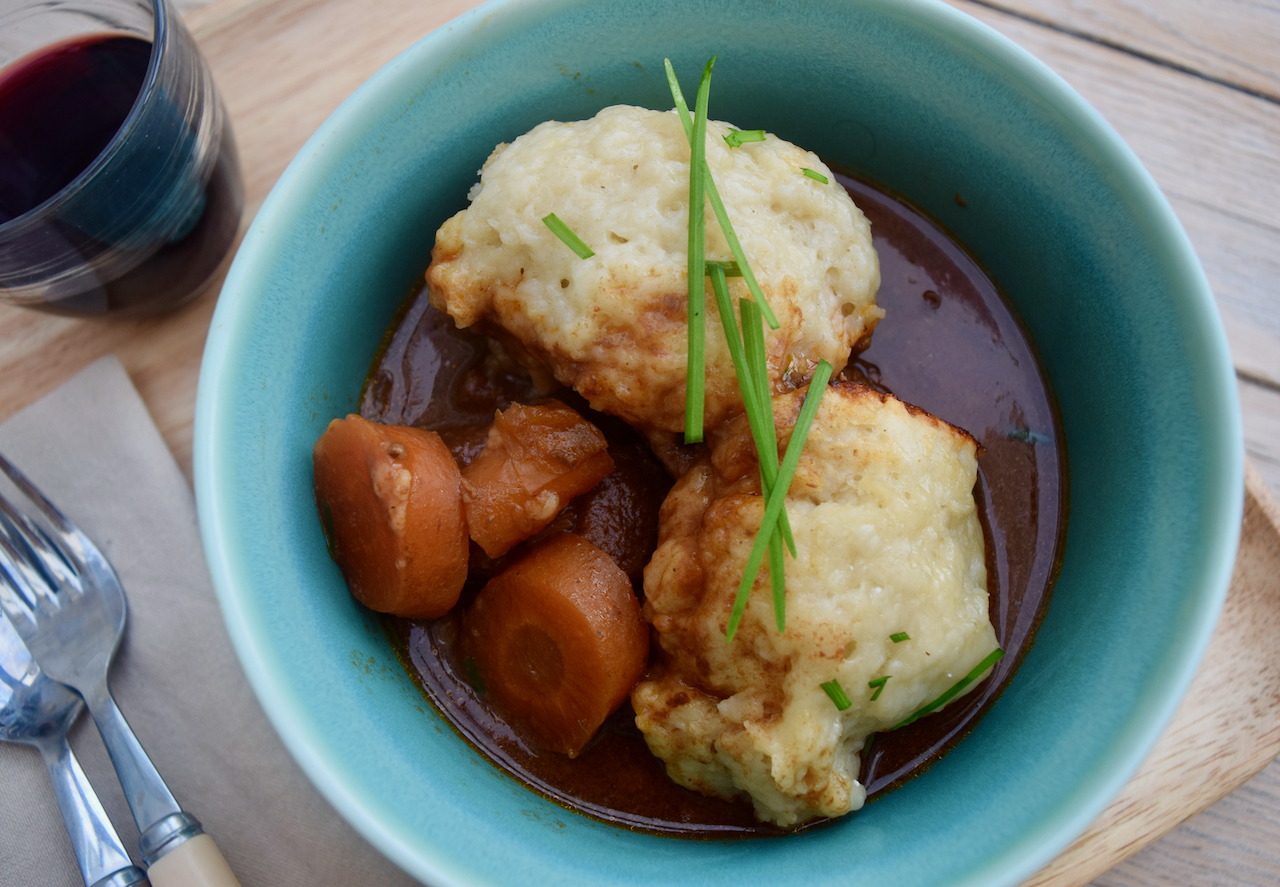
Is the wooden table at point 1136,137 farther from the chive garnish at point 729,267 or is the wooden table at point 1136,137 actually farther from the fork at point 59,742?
the chive garnish at point 729,267

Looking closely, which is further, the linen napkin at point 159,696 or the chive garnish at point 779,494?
the linen napkin at point 159,696

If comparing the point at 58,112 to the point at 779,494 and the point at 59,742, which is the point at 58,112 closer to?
the point at 59,742

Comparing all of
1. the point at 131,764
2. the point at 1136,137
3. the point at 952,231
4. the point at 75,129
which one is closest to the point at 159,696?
the point at 131,764

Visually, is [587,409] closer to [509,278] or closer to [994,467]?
[509,278]

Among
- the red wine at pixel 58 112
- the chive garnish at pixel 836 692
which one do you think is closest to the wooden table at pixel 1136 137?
the red wine at pixel 58 112

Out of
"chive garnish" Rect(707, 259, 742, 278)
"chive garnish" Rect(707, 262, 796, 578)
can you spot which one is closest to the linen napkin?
"chive garnish" Rect(707, 262, 796, 578)

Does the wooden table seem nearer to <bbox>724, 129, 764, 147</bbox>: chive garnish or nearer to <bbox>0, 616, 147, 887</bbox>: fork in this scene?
<bbox>0, 616, 147, 887</bbox>: fork

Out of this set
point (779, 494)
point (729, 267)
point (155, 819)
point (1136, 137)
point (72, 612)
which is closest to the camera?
point (779, 494)
